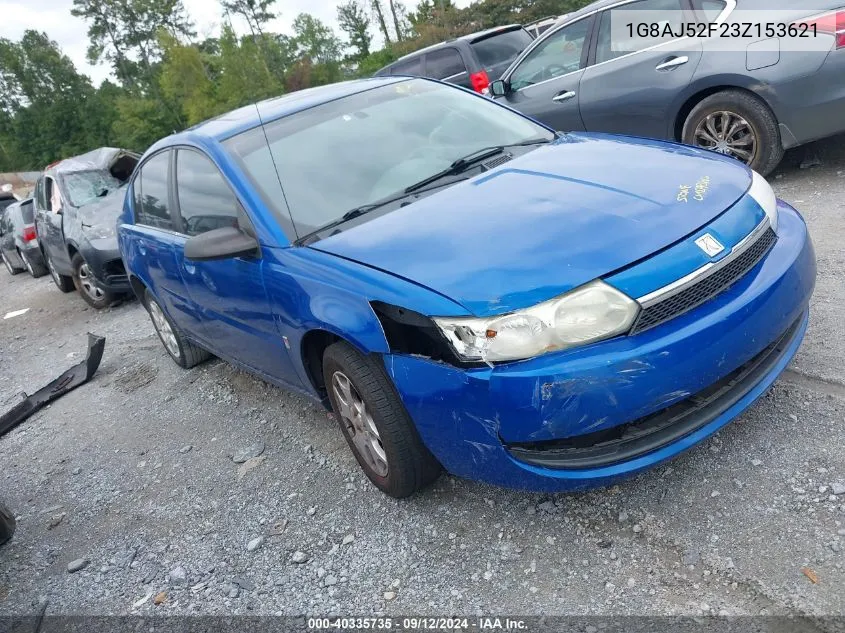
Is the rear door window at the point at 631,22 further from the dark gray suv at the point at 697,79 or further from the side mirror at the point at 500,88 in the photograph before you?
the side mirror at the point at 500,88

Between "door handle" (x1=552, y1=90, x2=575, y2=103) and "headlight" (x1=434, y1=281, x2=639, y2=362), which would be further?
"door handle" (x1=552, y1=90, x2=575, y2=103)

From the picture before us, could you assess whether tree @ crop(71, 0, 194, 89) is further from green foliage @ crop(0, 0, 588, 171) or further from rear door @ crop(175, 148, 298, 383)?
rear door @ crop(175, 148, 298, 383)

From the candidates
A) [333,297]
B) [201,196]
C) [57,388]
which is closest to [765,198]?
[333,297]

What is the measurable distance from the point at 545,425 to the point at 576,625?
61 cm

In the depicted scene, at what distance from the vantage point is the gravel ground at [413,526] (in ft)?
7.22

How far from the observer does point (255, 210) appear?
3.03m

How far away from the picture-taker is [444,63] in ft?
34.2

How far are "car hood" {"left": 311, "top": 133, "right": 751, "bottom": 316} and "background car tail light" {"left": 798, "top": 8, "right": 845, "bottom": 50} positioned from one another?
2448 millimetres

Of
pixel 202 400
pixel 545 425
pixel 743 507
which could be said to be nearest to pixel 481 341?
pixel 545 425

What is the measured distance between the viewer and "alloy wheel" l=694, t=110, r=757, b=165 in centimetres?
529

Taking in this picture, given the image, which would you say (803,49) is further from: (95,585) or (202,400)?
(95,585)

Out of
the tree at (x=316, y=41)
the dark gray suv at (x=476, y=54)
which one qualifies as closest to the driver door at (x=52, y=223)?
the dark gray suv at (x=476, y=54)

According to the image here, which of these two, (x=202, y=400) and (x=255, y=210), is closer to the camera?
(x=255, y=210)

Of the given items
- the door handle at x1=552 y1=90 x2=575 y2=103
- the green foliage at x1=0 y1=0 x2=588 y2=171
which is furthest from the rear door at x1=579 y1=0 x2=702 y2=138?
the green foliage at x1=0 y1=0 x2=588 y2=171
